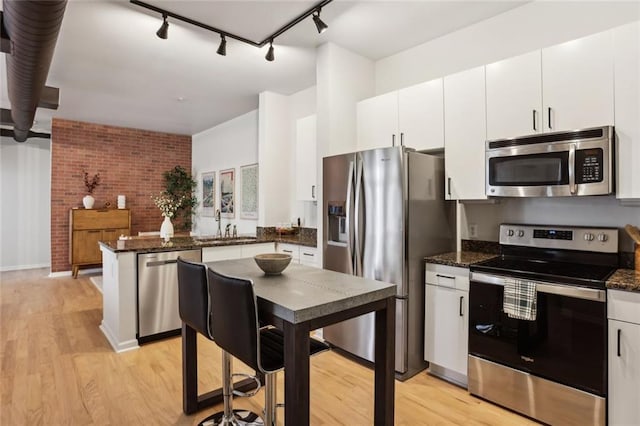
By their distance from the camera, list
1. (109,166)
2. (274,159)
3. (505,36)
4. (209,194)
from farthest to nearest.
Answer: (209,194), (109,166), (274,159), (505,36)

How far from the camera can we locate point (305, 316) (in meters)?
1.40

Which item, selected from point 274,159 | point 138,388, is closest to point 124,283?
point 138,388

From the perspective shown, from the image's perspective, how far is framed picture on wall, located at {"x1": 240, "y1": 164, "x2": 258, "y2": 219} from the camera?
5.57m

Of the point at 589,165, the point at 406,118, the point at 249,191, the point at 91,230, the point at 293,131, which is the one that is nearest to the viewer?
the point at 589,165

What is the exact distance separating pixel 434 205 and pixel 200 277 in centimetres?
188

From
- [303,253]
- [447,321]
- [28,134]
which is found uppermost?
[28,134]

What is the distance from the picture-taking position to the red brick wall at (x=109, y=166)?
6395 millimetres

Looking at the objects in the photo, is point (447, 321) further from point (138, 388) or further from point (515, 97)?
point (138, 388)

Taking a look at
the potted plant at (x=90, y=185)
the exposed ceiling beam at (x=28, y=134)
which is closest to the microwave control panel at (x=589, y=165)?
the potted plant at (x=90, y=185)

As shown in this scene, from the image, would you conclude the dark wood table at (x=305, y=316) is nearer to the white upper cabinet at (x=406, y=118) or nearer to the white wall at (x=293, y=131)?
the white upper cabinet at (x=406, y=118)

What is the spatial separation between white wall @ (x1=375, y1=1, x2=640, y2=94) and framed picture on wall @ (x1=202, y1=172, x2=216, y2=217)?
4.21 m

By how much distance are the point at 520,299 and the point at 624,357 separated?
0.52 m

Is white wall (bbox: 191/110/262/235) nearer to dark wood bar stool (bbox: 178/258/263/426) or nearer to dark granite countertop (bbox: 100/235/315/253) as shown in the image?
dark granite countertop (bbox: 100/235/315/253)

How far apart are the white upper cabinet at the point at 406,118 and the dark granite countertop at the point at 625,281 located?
4.64 feet
